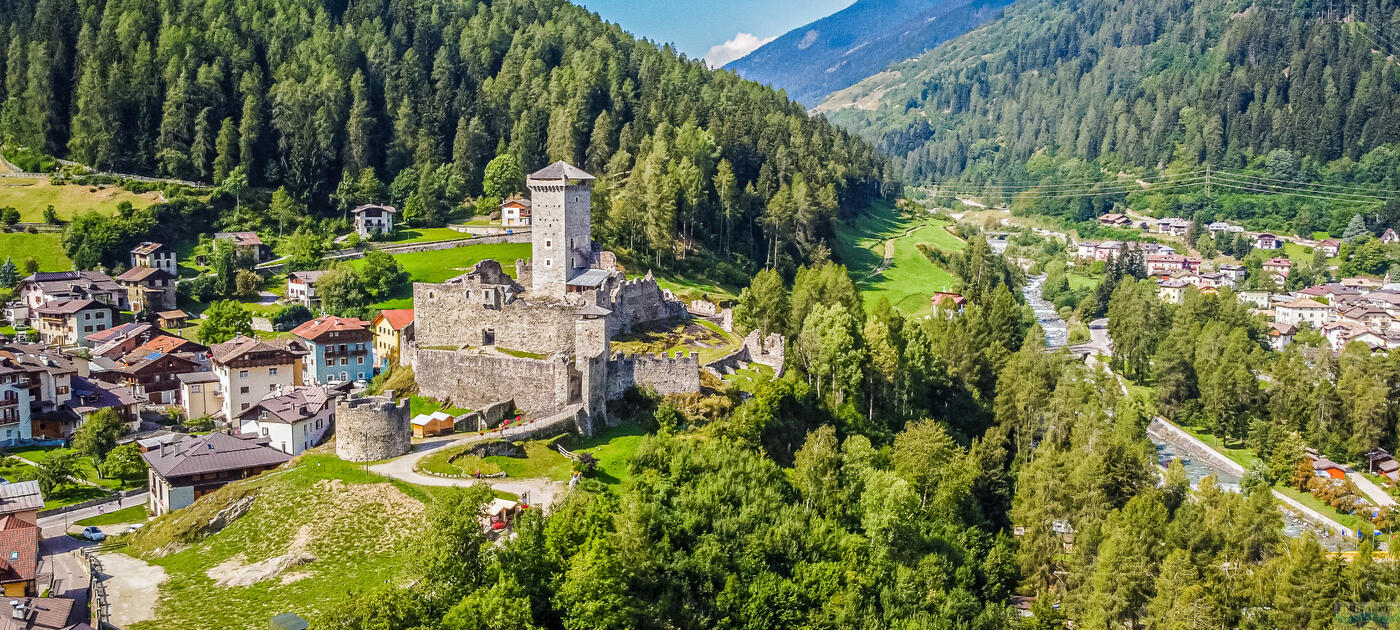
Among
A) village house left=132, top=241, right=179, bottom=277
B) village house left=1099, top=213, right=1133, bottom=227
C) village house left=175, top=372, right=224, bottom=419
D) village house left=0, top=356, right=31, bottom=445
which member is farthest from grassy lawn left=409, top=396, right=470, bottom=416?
village house left=1099, top=213, right=1133, bottom=227

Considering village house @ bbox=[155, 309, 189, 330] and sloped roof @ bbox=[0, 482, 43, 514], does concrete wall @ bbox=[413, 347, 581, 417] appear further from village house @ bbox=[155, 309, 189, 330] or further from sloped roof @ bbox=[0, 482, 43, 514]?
village house @ bbox=[155, 309, 189, 330]

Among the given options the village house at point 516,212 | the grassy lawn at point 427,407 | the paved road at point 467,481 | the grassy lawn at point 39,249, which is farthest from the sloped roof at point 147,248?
the paved road at point 467,481

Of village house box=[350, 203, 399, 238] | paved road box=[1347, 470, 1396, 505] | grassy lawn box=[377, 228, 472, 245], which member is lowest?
paved road box=[1347, 470, 1396, 505]

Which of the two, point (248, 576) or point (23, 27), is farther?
point (23, 27)

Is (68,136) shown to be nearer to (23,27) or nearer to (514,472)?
(23,27)

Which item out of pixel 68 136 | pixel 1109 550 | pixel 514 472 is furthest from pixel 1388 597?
pixel 68 136

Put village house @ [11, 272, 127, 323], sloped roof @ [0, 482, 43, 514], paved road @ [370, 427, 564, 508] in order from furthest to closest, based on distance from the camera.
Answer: village house @ [11, 272, 127, 323] → sloped roof @ [0, 482, 43, 514] → paved road @ [370, 427, 564, 508]

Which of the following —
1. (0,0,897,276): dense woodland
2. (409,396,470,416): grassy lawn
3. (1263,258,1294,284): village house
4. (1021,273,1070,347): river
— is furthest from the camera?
(1263,258,1294,284): village house
